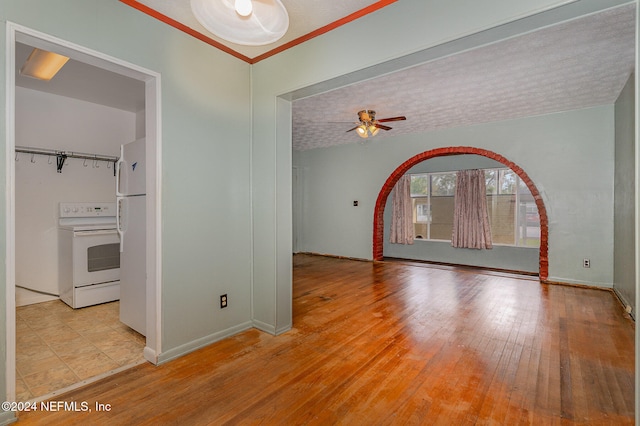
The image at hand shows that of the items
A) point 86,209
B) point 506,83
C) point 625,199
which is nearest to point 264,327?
point 86,209

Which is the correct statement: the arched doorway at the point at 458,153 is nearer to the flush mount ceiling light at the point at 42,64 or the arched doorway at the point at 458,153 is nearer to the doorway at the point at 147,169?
the doorway at the point at 147,169

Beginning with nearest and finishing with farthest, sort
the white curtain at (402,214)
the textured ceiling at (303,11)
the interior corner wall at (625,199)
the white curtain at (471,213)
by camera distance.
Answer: the textured ceiling at (303,11), the interior corner wall at (625,199), the white curtain at (471,213), the white curtain at (402,214)

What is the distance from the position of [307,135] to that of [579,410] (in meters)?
5.58

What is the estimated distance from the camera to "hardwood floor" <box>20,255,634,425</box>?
1.74 metres

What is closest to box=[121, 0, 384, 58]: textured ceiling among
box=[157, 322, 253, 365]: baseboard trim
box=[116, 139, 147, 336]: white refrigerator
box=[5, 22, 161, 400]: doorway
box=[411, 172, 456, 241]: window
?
box=[5, 22, 161, 400]: doorway

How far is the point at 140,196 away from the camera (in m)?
2.66

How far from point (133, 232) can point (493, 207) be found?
22.5 ft

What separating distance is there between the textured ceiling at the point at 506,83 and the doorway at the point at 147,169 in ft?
7.64

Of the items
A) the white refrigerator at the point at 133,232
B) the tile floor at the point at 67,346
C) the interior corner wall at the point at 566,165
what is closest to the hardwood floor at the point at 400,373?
the tile floor at the point at 67,346

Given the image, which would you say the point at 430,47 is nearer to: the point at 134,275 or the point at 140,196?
the point at 140,196

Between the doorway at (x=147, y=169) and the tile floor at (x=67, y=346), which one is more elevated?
the doorway at (x=147, y=169)

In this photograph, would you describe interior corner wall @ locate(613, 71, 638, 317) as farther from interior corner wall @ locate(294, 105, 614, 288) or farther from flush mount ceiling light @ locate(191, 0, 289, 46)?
flush mount ceiling light @ locate(191, 0, 289, 46)

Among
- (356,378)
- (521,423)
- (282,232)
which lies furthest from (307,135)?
(521,423)

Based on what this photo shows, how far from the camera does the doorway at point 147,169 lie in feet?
5.51
